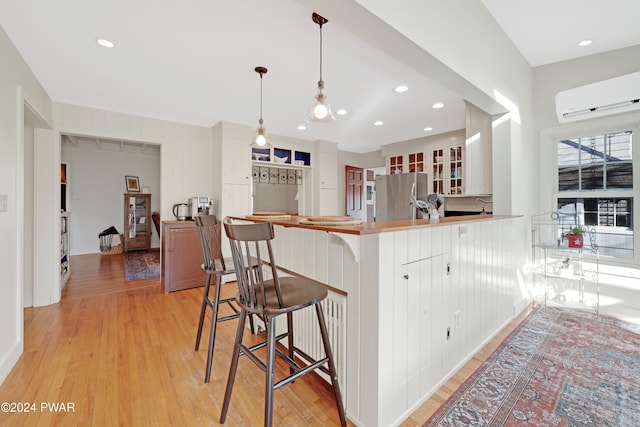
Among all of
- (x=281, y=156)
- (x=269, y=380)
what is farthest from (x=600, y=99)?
(x=281, y=156)

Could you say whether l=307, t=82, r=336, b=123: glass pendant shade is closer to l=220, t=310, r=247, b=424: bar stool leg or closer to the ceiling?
the ceiling

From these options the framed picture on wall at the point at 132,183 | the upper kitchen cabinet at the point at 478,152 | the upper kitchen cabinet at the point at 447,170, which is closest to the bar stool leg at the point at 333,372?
the upper kitchen cabinet at the point at 478,152

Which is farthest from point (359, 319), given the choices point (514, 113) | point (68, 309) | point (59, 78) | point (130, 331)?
point (59, 78)

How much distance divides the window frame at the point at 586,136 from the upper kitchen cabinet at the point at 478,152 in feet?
2.24

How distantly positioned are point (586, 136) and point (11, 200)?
18.3 ft

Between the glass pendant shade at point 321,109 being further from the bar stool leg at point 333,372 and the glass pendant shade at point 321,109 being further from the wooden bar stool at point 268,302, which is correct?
the bar stool leg at point 333,372

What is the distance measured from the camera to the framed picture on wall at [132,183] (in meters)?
6.80

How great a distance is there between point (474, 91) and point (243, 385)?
9.38 ft

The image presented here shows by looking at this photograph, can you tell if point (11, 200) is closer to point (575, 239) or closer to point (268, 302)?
point (268, 302)

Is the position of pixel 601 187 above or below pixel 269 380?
above

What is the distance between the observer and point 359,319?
1.43 m

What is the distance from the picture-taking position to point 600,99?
2852 millimetres

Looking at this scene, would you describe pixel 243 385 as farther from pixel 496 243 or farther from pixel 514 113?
pixel 514 113

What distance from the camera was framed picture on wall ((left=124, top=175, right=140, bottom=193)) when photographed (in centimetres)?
680
